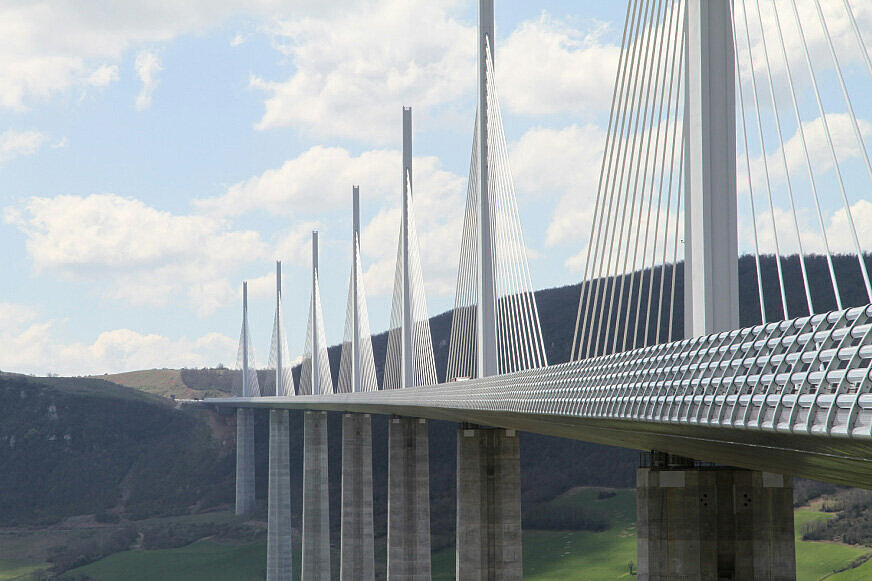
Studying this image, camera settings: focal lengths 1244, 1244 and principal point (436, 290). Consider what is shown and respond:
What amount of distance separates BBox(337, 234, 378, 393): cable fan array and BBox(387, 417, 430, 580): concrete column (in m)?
4.76

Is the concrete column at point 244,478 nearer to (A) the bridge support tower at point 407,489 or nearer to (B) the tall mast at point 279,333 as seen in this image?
(B) the tall mast at point 279,333

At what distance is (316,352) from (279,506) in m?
13.3

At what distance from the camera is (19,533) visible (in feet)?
334

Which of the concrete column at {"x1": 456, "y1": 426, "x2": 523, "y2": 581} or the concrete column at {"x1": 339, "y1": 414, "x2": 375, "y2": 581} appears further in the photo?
the concrete column at {"x1": 339, "y1": 414, "x2": 375, "y2": 581}

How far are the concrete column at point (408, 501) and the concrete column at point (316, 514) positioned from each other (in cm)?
1756

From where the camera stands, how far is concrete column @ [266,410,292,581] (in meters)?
75.6

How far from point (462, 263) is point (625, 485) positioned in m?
68.0

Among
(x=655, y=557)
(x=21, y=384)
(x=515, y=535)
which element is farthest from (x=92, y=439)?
(x=655, y=557)

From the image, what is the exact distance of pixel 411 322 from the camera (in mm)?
43594

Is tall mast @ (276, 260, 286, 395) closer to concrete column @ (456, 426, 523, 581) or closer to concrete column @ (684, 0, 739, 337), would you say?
concrete column @ (456, 426, 523, 581)


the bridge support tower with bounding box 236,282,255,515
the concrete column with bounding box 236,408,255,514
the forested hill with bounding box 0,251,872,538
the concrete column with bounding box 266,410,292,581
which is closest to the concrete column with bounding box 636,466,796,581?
the concrete column with bounding box 266,410,292,581

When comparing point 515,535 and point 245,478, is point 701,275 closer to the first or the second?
point 515,535

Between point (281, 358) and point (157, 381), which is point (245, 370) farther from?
point (157, 381)

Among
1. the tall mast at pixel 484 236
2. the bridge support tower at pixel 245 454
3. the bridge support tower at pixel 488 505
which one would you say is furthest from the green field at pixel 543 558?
the tall mast at pixel 484 236
